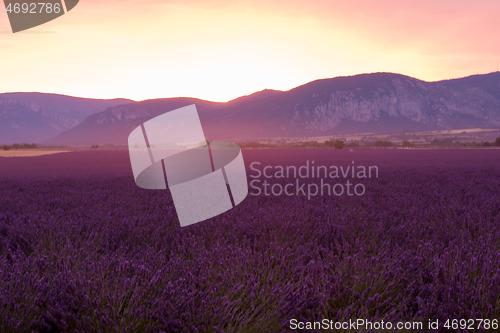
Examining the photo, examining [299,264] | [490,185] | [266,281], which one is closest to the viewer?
[266,281]

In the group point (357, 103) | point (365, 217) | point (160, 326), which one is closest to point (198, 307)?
point (160, 326)

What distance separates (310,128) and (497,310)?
127 m

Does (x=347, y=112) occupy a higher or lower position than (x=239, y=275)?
higher

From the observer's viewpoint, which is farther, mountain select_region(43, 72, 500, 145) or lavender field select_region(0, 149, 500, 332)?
mountain select_region(43, 72, 500, 145)

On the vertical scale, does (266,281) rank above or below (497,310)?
above

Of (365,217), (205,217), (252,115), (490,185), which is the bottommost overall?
(490,185)

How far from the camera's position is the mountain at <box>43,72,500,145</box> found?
125 metres

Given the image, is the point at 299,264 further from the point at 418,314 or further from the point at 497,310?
the point at 497,310

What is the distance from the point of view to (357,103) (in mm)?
138000

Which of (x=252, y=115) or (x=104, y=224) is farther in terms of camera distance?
(x=252, y=115)

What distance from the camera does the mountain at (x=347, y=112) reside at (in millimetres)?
124625

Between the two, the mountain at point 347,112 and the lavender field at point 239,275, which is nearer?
the lavender field at point 239,275

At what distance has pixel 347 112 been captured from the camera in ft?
448

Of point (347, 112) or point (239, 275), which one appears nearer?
point (239, 275)
